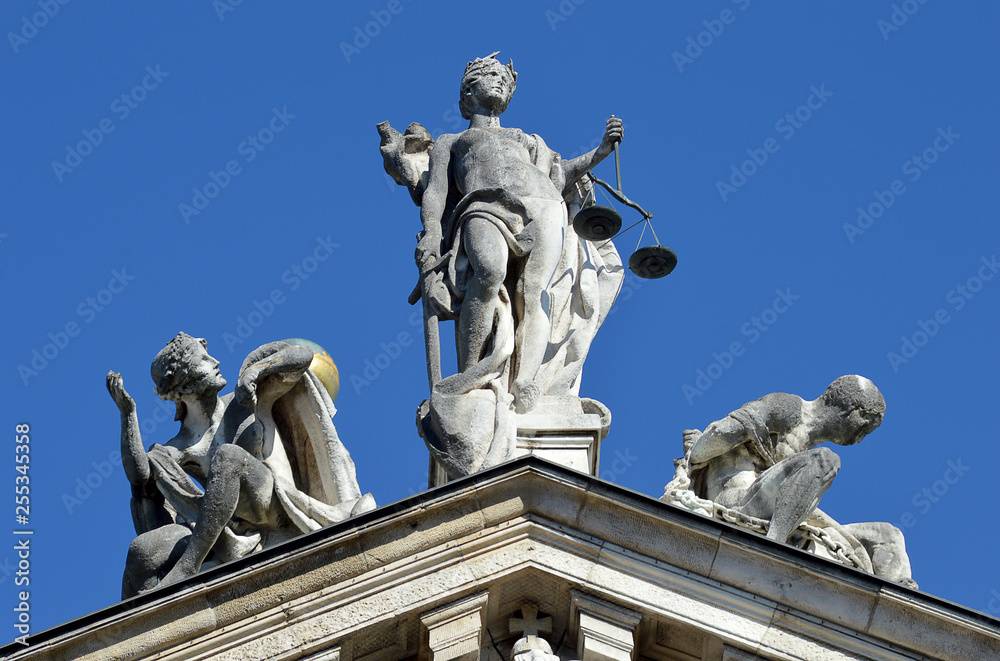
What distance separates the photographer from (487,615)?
1684 centimetres

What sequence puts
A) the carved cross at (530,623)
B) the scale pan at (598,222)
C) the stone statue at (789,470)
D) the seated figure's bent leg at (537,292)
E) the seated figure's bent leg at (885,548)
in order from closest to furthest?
the carved cross at (530,623)
the stone statue at (789,470)
the seated figure's bent leg at (885,548)
the seated figure's bent leg at (537,292)
the scale pan at (598,222)

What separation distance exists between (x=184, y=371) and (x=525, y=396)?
2.45m

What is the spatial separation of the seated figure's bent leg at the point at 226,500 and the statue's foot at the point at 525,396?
196 cm

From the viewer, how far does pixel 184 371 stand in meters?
19.2

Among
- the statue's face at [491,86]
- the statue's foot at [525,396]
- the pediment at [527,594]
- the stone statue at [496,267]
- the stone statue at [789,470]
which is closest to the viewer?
the pediment at [527,594]

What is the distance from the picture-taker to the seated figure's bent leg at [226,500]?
1806 centimetres

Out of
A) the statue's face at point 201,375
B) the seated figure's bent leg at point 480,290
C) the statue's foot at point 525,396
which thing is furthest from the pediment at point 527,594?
the statue's face at point 201,375

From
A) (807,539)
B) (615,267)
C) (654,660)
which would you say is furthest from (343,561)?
(615,267)

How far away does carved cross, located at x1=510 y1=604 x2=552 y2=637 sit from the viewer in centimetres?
1678

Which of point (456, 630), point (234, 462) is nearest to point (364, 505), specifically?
point (234, 462)

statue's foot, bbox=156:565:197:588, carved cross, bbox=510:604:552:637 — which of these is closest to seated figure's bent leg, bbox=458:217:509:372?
statue's foot, bbox=156:565:197:588

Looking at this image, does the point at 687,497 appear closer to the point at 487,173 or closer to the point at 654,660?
the point at 654,660

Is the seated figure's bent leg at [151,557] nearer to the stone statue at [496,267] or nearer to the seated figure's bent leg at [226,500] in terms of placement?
the seated figure's bent leg at [226,500]

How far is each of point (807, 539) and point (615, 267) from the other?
130 inches
